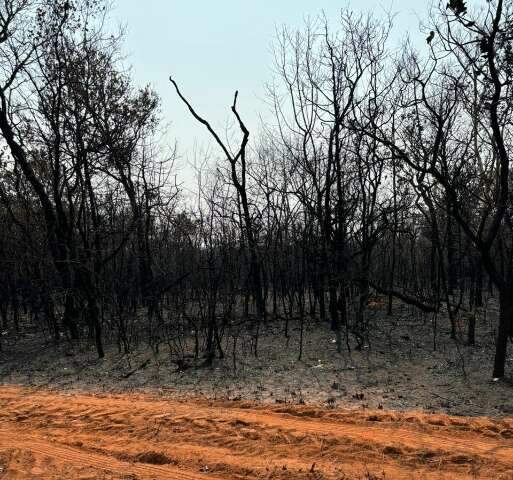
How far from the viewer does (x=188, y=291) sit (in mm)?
15844

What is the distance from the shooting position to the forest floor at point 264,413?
4.96m

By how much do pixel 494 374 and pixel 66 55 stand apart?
1255 cm

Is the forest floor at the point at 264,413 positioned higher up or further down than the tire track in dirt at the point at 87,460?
higher up

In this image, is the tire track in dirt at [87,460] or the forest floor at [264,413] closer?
the tire track in dirt at [87,460]

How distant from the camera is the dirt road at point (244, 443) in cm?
480

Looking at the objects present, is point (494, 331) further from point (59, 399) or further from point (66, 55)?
point (66, 55)

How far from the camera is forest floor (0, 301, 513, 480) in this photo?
4965 millimetres

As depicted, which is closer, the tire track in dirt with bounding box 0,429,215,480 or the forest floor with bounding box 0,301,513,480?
the tire track in dirt with bounding box 0,429,215,480

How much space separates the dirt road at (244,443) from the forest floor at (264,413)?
0.02 metres

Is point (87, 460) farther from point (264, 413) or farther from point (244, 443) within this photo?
point (264, 413)

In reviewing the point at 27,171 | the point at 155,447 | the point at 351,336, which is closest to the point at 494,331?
the point at 351,336

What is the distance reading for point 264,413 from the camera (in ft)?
21.6

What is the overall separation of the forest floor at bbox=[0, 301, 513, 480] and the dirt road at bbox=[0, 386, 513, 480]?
0.8 inches

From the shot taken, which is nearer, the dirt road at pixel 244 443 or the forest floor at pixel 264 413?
the dirt road at pixel 244 443
